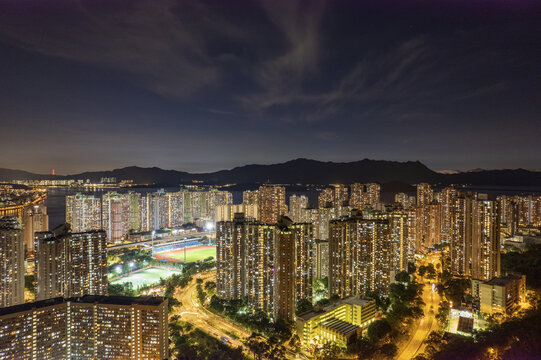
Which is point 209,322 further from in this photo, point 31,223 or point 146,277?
point 31,223

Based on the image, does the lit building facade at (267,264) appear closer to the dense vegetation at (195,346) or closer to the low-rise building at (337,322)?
the low-rise building at (337,322)

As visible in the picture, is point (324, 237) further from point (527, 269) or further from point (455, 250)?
point (527, 269)

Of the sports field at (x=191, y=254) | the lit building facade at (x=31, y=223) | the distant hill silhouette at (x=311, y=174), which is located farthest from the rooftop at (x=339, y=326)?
the distant hill silhouette at (x=311, y=174)

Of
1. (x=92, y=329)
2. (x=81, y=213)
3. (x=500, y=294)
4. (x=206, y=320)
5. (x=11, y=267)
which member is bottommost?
(x=206, y=320)

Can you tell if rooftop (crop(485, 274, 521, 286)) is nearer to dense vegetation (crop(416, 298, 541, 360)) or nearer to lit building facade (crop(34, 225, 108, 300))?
dense vegetation (crop(416, 298, 541, 360))

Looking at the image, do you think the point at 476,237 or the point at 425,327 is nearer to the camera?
the point at 425,327

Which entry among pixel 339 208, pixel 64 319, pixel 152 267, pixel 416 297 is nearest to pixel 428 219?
pixel 339 208

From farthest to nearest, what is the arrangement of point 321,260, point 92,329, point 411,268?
point 411,268 < point 321,260 < point 92,329

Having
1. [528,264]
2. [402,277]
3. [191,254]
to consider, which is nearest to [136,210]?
[191,254]

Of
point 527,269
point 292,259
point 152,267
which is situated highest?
point 292,259
